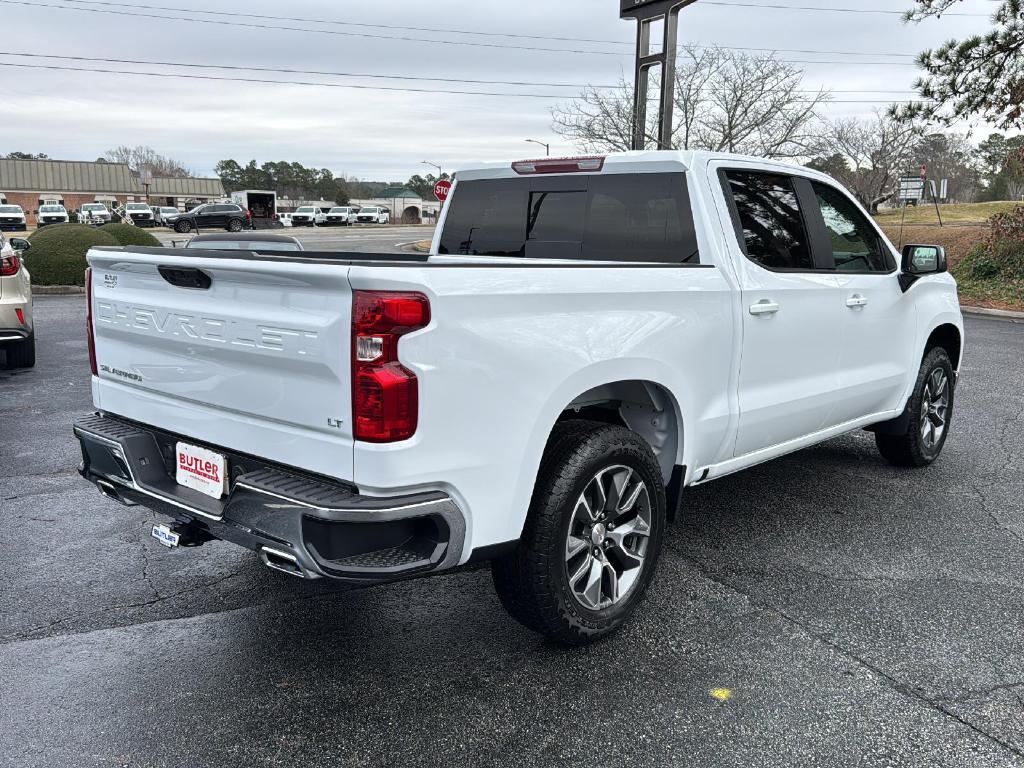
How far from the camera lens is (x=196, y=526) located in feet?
10.6

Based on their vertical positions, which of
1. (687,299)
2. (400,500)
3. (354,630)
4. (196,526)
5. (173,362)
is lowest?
(354,630)

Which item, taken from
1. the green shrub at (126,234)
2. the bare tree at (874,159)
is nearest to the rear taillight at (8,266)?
the green shrub at (126,234)

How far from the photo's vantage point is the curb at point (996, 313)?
16.0m

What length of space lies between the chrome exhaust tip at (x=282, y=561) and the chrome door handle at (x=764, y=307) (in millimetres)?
2321

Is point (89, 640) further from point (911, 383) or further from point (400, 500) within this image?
point (911, 383)

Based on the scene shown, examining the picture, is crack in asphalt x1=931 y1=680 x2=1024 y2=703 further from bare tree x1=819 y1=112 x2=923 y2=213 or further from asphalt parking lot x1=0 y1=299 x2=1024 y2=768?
bare tree x1=819 y1=112 x2=923 y2=213

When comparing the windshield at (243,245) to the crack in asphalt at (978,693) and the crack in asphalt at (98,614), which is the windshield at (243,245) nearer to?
the crack in asphalt at (98,614)

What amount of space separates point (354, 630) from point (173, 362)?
1292mm

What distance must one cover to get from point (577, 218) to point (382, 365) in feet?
6.63

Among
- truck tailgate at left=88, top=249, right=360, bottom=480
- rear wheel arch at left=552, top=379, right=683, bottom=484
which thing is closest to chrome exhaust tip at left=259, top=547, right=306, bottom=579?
truck tailgate at left=88, top=249, right=360, bottom=480

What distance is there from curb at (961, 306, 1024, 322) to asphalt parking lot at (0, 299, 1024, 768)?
12763mm

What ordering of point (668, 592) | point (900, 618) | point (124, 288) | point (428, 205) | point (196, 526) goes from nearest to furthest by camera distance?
point (196, 526)
point (124, 288)
point (900, 618)
point (668, 592)
point (428, 205)

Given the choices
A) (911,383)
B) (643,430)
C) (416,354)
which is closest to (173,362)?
(416,354)

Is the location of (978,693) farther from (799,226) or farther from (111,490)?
(111,490)
